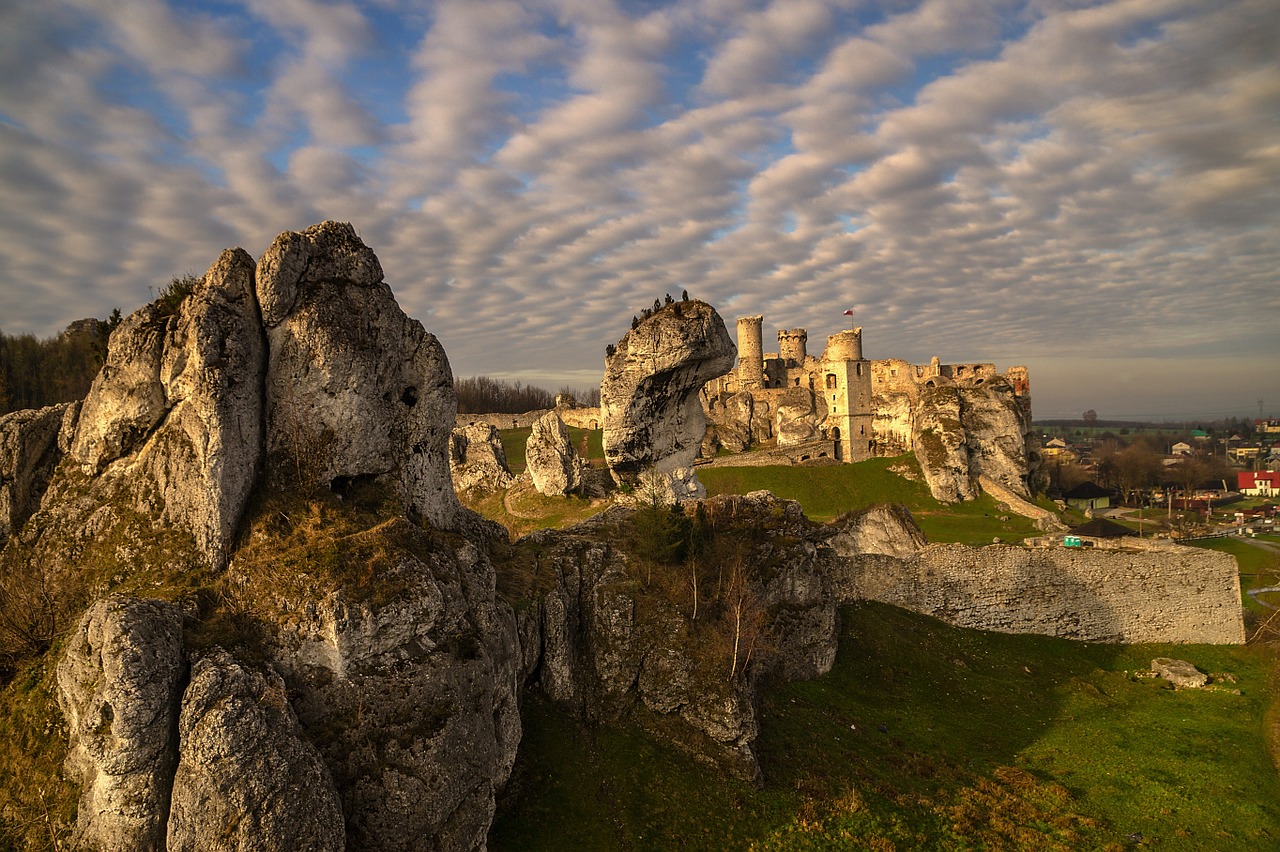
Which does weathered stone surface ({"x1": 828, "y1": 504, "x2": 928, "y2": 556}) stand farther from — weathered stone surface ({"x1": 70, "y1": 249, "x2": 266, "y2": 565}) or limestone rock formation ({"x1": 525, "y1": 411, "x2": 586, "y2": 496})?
weathered stone surface ({"x1": 70, "y1": 249, "x2": 266, "y2": 565})

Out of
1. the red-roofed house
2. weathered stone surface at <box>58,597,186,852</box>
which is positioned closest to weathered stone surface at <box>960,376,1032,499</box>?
weathered stone surface at <box>58,597,186,852</box>

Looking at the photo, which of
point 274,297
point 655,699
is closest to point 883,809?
→ point 655,699

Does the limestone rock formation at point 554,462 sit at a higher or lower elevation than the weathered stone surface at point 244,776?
higher

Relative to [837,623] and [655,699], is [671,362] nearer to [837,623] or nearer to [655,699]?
[837,623]

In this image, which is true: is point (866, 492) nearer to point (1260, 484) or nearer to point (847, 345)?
point (847, 345)

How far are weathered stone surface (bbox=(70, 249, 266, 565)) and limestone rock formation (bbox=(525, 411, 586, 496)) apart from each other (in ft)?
90.6

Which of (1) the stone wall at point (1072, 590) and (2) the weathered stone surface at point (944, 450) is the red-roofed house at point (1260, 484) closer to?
(2) the weathered stone surface at point (944, 450)

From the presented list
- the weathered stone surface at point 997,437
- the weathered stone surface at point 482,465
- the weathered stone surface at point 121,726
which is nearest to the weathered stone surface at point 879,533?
the weathered stone surface at point 482,465

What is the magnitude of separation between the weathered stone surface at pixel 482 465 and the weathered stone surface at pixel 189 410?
35039mm

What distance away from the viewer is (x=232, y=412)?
14.6 m

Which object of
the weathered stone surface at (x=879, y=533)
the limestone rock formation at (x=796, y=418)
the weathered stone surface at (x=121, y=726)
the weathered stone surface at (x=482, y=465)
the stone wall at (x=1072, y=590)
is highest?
the limestone rock formation at (x=796, y=418)

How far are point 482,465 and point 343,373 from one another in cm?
3638

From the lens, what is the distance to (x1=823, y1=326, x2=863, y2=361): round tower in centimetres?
8406

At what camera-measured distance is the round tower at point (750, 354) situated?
9412cm
